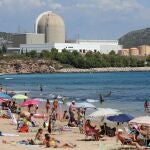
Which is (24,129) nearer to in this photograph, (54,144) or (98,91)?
(54,144)

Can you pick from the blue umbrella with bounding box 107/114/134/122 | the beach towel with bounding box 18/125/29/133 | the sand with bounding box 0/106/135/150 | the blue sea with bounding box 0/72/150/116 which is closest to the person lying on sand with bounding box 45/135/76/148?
the sand with bounding box 0/106/135/150

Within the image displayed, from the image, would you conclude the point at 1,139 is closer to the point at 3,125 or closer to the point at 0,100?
the point at 3,125

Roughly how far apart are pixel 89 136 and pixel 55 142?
9.69 ft

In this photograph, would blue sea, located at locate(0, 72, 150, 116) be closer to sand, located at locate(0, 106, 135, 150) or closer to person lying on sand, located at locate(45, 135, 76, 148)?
sand, located at locate(0, 106, 135, 150)

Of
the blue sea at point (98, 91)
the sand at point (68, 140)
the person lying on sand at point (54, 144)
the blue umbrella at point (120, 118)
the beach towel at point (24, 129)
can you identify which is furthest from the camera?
the blue sea at point (98, 91)

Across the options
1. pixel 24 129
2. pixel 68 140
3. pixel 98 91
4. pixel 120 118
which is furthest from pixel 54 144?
pixel 98 91

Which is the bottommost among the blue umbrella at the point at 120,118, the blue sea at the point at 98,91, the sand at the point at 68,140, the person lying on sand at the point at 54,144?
the blue sea at the point at 98,91

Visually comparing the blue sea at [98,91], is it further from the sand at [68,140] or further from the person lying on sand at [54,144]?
the person lying on sand at [54,144]

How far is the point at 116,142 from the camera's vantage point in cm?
2197

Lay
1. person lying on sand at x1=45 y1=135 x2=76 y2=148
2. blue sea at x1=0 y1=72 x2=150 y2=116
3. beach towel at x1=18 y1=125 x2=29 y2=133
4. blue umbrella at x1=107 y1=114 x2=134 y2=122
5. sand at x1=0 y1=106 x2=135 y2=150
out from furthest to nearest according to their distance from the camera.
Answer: blue sea at x1=0 y1=72 x2=150 y2=116 → beach towel at x1=18 y1=125 x2=29 y2=133 → blue umbrella at x1=107 y1=114 x2=134 y2=122 → person lying on sand at x1=45 y1=135 x2=76 y2=148 → sand at x1=0 y1=106 x2=135 y2=150

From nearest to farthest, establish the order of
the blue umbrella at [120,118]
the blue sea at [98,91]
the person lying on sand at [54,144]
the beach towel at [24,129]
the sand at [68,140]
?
the sand at [68,140]
the person lying on sand at [54,144]
the blue umbrella at [120,118]
the beach towel at [24,129]
the blue sea at [98,91]

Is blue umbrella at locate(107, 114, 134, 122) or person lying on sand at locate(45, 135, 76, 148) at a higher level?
blue umbrella at locate(107, 114, 134, 122)

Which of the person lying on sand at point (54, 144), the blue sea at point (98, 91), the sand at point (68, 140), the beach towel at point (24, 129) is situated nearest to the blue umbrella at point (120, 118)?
the sand at point (68, 140)

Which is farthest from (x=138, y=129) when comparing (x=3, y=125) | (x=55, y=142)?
(x=3, y=125)
